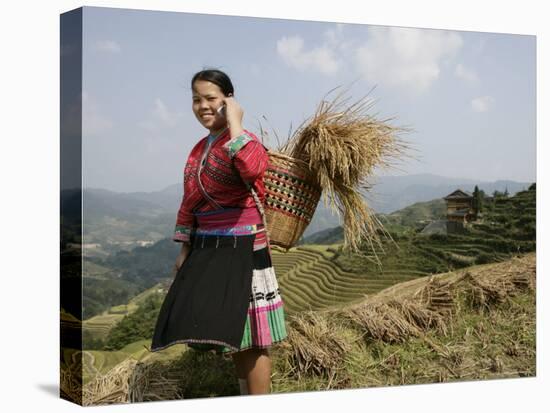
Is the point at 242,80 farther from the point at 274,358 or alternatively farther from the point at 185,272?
the point at 274,358

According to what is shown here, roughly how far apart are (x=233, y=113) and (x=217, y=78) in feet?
0.88

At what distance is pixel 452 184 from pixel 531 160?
598mm

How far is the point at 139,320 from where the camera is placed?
6043 mm

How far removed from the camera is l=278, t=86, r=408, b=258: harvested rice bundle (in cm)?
570

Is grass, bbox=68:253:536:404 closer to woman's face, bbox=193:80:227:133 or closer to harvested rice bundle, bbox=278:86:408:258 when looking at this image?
harvested rice bundle, bbox=278:86:408:258

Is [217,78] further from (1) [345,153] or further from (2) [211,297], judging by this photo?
(2) [211,297]

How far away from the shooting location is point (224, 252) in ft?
18.0

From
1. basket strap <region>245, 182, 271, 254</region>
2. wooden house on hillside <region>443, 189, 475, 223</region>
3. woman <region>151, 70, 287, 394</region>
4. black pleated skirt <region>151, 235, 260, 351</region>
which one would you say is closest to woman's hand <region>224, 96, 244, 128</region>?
woman <region>151, 70, 287, 394</region>

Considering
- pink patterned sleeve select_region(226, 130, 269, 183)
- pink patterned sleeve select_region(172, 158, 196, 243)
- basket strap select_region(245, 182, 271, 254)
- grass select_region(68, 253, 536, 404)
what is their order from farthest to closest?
1. grass select_region(68, 253, 536, 404)
2. pink patterned sleeve select_region(172, 158, 196, 243)
3. basket strap select_region(245, 182, 271, 254)
4. pink patterned sleeve select_region(226, 130, 269, 183)

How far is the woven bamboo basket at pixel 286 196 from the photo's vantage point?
5.68 meters

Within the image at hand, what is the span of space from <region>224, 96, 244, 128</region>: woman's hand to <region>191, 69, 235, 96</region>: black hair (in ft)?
0.24

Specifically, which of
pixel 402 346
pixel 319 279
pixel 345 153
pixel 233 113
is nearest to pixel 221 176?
pixel 233 113

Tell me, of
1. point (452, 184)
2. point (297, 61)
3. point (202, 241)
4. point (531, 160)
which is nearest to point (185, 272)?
point (202, 241)

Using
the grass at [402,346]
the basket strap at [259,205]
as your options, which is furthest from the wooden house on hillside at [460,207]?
the basket strap at [259,205]
